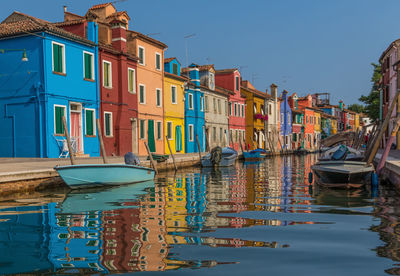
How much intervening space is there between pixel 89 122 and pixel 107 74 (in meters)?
3.65

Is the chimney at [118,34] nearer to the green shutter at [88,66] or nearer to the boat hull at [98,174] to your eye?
the green shutter at [88,66]

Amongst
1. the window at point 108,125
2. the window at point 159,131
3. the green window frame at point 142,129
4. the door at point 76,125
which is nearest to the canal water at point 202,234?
the door at point 76,125

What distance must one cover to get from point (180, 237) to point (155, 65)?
25.1m

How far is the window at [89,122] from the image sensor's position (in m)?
23.1

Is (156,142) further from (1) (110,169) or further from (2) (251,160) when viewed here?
(1) (110,169)

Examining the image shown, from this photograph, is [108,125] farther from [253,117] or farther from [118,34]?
[253,117]

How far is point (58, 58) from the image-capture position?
69.8ft

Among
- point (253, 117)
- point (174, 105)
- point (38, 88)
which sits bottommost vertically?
point (253, 117)

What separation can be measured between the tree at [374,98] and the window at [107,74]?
92.1 ft

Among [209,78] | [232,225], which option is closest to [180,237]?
[232,225]

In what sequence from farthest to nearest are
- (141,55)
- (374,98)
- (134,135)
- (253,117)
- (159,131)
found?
(253,117), (374,98), (159,131), (141,55), (134,135)

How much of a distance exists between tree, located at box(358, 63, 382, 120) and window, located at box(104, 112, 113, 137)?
1118 inches

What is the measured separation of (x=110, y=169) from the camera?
49.2 ft

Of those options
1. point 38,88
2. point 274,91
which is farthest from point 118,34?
point 274,91
